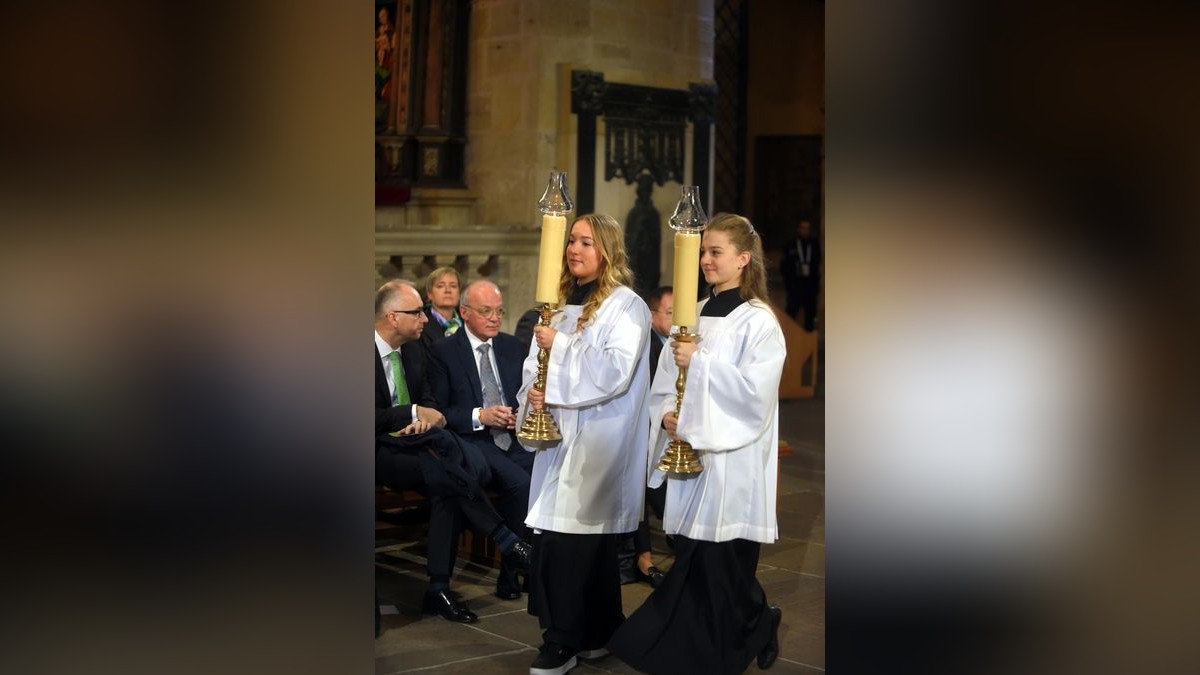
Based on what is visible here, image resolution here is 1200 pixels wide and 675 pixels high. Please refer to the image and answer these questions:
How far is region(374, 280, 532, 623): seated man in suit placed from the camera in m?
5.66

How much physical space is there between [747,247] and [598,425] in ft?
2.56

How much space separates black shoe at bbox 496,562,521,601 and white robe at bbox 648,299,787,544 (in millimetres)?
1369

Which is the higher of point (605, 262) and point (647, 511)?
point (605, 262)

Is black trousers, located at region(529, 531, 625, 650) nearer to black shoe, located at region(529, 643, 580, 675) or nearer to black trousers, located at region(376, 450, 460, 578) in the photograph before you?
black shoe, located at region(529, 643, 580, 675)

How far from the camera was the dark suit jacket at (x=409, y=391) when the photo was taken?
5789mm

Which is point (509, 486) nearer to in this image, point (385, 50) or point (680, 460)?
point (680, 460)

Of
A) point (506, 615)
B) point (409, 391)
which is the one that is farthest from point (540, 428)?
point (409, 391)

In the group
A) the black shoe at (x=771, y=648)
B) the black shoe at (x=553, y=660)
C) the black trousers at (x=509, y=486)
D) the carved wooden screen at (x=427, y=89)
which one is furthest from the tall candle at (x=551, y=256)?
the carved wooden screen at (x=427, y=89)

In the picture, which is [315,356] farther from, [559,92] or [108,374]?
[559,92]

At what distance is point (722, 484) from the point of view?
15.1 ft

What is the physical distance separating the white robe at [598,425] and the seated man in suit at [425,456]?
2.61 ft

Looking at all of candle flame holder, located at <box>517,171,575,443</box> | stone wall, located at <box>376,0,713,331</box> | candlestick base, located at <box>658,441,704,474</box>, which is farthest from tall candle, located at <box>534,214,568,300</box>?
stone wall, located at <box>376,0,713,331</box>

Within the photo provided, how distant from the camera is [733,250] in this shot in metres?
4.74

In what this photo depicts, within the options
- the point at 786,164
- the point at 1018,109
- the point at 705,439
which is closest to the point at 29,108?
the point at 1018,109
